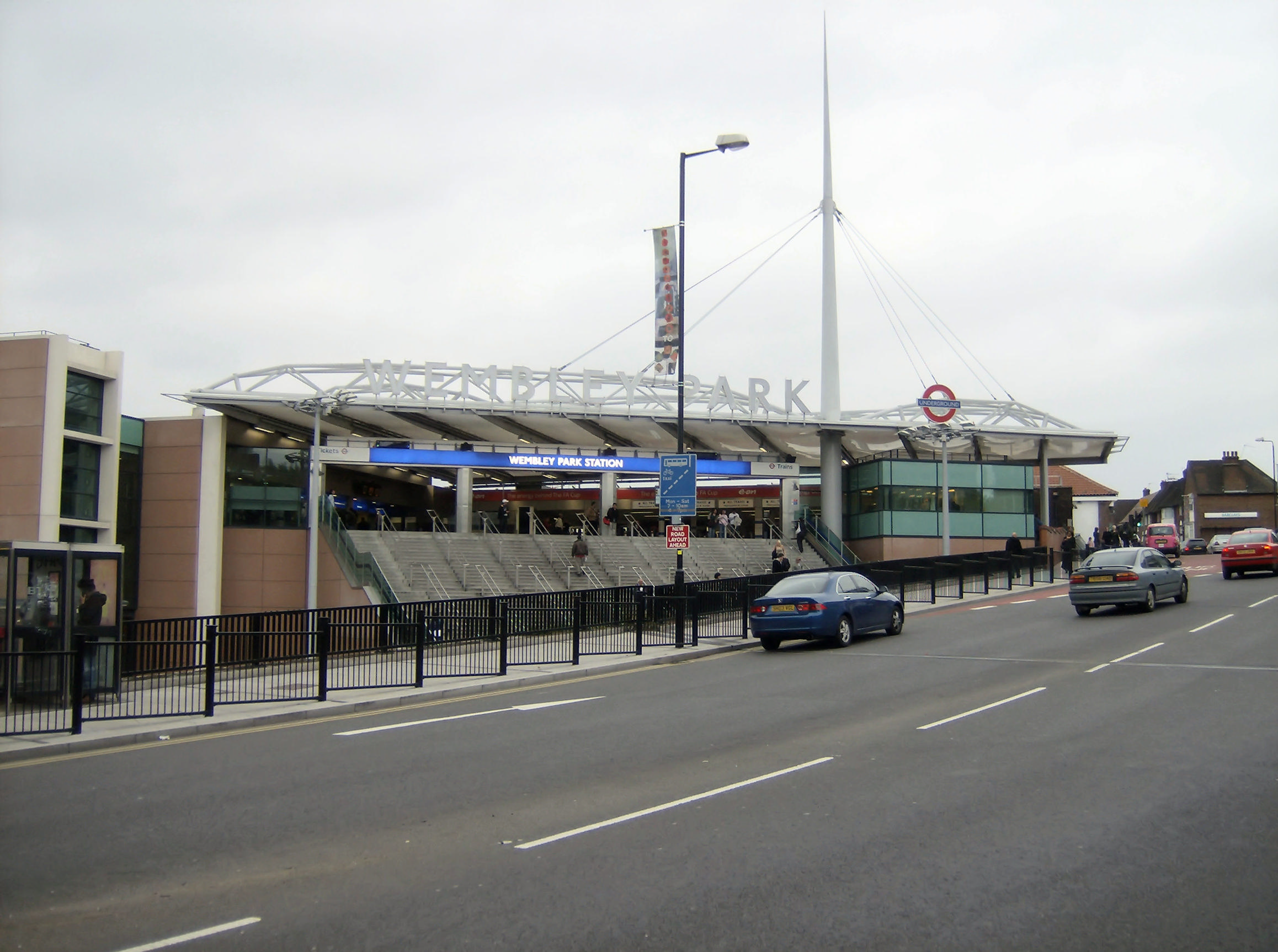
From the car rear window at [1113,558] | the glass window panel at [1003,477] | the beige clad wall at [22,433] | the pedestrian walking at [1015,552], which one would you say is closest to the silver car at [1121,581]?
the car rear window at [1113,558]

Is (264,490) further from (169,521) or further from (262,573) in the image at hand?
(169,521)

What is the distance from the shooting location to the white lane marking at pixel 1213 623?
66.3 ft

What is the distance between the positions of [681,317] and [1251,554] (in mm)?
22437

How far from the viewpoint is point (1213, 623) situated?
2127cm

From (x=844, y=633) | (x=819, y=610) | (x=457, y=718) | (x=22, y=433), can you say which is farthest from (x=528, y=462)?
(x=457, y=718)

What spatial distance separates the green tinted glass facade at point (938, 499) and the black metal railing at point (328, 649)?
88.6ft

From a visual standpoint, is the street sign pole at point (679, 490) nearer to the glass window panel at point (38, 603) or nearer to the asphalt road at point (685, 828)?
the asphalt road at point (685, 828)

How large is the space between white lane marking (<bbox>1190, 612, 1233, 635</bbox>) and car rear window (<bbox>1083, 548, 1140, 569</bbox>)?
2200mm

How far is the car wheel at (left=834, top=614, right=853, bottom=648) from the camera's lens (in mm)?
20000

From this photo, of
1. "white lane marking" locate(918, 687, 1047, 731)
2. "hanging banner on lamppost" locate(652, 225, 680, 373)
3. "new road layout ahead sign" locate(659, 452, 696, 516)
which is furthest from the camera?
"hanging banner on lamppost" locate(652, 225, 680, 373)

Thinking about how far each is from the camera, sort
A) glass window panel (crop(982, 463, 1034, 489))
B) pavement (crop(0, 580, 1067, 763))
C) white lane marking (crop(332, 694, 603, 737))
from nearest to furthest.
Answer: pavement (crop(0, 580, 1067, 763)) < white lane marking (crop(332, 694, 603, 737)) < glass window panel (crop(982, 463, 1034, 489))

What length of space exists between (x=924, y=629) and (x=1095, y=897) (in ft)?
56.4

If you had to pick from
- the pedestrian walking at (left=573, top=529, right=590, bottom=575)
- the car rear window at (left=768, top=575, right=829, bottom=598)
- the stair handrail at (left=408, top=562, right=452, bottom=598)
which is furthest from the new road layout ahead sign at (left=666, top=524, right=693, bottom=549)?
the pedestrian walking at (left=573, top=529, right=590, bottom=575)

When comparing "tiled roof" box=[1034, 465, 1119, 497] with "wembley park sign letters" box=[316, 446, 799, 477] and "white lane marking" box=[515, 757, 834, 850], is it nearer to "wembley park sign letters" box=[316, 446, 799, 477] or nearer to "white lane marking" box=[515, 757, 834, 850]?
"wembley park sign letters" box=[316, 446, 799, 477]
